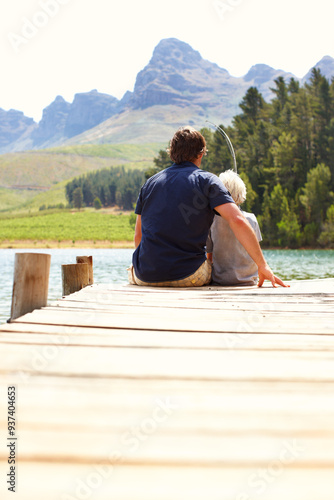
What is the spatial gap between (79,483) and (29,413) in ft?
1.35

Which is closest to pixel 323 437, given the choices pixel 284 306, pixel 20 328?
pixel 20 328

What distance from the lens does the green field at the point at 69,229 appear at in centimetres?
7325

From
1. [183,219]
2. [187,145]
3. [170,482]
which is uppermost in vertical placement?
[187,145]

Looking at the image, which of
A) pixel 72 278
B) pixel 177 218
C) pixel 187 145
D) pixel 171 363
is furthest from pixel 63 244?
pixel 171 363

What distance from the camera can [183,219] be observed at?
4047 millimetres

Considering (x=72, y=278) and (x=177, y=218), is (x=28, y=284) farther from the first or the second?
(x=72, y=278)

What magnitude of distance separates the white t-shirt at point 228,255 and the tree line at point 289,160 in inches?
1834

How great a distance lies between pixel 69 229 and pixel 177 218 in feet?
280

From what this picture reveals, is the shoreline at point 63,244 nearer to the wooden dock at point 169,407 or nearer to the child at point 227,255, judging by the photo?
the child at point 227,255

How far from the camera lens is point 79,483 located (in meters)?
1.16

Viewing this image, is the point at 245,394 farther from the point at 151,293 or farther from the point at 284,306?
the point at 151,293

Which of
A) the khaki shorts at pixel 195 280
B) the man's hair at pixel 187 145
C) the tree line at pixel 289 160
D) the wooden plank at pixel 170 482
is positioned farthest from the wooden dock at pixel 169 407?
the tree line at pixel 289 160

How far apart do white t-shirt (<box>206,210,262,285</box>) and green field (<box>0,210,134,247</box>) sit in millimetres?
65054

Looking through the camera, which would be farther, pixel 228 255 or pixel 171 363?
pixel 228 255
